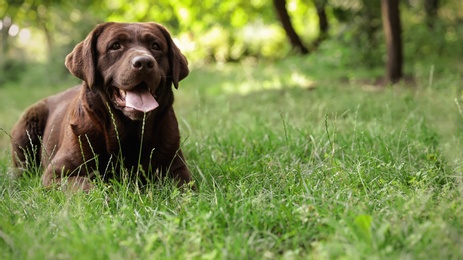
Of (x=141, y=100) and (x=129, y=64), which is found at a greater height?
(x=129, y=64)

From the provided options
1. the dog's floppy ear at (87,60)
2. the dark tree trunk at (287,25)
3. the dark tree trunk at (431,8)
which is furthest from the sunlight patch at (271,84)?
the dog's floppy ear at (87,60)

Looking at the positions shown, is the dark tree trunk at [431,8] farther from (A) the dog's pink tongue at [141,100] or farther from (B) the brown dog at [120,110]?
(A) the dog's pink tongue at [141,100]

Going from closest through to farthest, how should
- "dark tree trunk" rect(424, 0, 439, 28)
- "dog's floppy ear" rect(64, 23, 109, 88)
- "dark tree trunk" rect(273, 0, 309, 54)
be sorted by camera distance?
1. "dog's floppy ear" rect(64, 23, 109, 88)
2. "dark tree trunk" rect(424, 0, 439, 28)
3. "dark tree trunk" rect(273, 0, 309, 54)

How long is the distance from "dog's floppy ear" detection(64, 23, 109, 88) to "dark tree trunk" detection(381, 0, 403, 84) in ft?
20.3

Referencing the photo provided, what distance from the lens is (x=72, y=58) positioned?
378 centimetres

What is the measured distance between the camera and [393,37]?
29.6ft

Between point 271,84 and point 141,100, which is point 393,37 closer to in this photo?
point 271,84

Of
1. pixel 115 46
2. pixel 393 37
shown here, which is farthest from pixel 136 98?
pixel 393 37

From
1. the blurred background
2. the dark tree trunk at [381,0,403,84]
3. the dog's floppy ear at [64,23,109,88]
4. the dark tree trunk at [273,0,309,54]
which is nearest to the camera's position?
the dog's floppy ear at [64,23,109,88]

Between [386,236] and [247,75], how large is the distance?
33.3 feet

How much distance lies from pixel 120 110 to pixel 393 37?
656cm

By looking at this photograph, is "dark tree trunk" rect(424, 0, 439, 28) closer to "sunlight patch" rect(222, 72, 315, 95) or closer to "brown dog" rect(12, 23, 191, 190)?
"sunlight patch" rect(222, 72, 315, 95)

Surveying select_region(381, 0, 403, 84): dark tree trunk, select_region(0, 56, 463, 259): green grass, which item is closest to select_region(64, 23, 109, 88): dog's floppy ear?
select_region(0, 56, 463, 259): green grass

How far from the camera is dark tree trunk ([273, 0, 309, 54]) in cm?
1566
